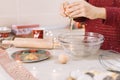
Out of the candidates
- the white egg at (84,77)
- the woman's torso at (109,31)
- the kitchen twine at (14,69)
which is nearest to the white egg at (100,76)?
the white egg at (84,77)

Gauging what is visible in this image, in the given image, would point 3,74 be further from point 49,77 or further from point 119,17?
point 119,17

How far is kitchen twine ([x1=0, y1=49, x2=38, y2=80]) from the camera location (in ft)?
2.26

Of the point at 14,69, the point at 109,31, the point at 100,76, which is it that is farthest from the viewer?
the point at 109,31

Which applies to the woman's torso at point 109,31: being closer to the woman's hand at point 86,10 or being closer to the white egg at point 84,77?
the woman's hand at point 86,10

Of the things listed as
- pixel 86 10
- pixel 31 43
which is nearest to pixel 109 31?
pixel 86 10

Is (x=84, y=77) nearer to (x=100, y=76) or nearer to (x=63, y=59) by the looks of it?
(x=100, y=76)

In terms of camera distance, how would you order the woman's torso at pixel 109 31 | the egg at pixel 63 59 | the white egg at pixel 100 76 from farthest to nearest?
the woman's torso at pixel 109 31 → the egg at pixel 63 59 → the white egg at pixel 100 76

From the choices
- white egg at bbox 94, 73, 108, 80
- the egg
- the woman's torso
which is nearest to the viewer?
white egg at bbox 94, 73, 108, 80

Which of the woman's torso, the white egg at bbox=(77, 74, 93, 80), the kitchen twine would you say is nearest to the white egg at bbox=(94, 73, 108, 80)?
the white egg at bbox=(77, 74, 93, 80)

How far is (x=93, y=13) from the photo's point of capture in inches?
32.2

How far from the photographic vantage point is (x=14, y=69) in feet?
2.46

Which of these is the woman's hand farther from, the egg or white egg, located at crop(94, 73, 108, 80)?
white egg, located at crop(94, 73, 108, 80)

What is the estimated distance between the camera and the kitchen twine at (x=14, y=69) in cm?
69

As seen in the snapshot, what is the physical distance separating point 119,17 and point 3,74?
0.45 m
